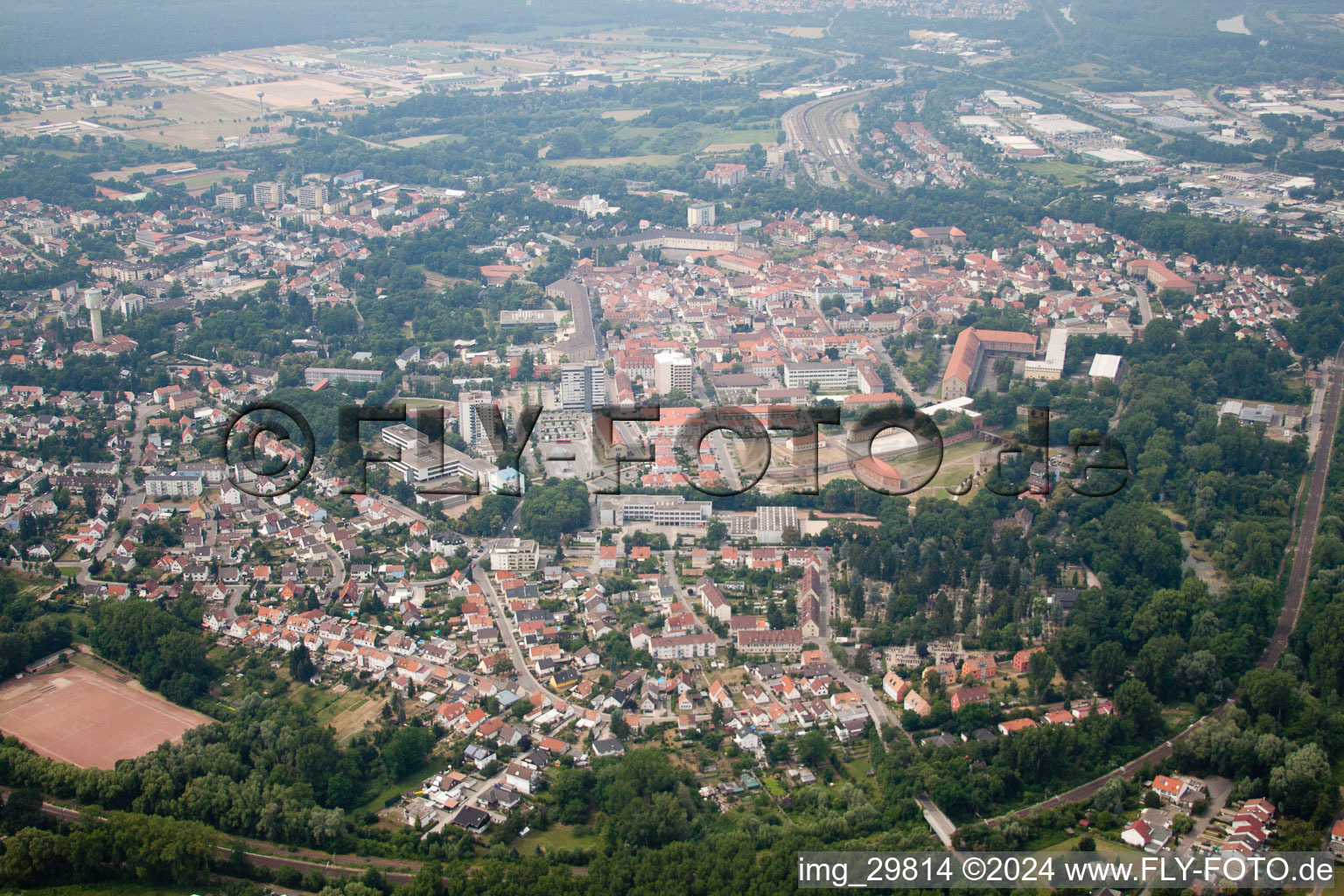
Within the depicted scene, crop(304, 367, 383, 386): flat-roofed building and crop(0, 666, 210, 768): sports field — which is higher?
crop(304, 367, 383, 386): flat-roofed building

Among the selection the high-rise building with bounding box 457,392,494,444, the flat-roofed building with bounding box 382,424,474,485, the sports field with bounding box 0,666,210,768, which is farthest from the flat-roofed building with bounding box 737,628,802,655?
the high-rise building with bounding box 457,392,494,444

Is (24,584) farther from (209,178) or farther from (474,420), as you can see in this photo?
(209,178)

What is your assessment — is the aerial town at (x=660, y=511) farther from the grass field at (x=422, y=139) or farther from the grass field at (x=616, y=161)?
the grass field at (x=422, y=139)

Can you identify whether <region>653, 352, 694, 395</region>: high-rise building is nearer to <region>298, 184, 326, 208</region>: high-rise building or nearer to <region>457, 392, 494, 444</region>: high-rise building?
<region>457, 392, 494, 444</region>: high-rise building

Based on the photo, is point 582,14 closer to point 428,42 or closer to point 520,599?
point 428,42

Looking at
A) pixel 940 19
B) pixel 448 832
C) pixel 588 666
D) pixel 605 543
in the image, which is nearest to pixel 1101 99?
pixel 940 19

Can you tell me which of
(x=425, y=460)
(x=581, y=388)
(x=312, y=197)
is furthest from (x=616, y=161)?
(x=425, y=460)
